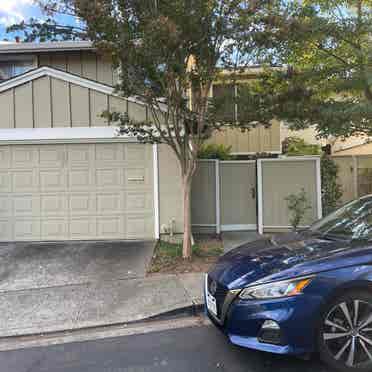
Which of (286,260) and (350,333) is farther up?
(286,260)

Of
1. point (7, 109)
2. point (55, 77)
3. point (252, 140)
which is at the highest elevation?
point (55, 77)

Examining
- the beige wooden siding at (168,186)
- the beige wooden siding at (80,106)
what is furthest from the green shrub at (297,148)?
the beige wooden siding at (80,106)

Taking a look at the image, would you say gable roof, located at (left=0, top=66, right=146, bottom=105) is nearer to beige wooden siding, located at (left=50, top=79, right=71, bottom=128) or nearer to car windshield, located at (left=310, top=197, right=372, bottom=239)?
beige wooden siding, located at (left=50, top=79, right=71, bottom=128)

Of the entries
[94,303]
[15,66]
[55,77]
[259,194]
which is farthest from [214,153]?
[15,66]

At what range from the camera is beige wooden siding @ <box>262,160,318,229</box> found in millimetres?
8477

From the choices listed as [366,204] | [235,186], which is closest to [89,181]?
[235,186]

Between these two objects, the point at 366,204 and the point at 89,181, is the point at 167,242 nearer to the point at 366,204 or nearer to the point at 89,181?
the point at 89,181

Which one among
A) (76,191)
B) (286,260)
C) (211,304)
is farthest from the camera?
(76,191)

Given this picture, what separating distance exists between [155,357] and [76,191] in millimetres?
5296

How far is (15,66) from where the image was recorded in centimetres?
1120

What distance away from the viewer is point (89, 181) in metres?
7.93

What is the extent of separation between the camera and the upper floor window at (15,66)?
434 inches

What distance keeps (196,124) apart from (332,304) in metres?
4.44

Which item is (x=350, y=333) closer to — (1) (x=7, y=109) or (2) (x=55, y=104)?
(2) (x=55, y=104)
